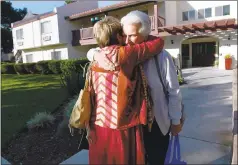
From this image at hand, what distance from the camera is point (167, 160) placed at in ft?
8.76

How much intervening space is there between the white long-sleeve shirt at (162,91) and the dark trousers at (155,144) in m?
0.07

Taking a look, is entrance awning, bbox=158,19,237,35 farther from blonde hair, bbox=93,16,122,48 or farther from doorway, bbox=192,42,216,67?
blonde hair, bbox=93,16,122,48

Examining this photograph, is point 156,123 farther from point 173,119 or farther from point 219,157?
point 219,157

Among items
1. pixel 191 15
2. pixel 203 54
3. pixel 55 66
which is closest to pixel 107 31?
pixel 55 66

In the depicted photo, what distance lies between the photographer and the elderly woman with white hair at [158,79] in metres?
1.92

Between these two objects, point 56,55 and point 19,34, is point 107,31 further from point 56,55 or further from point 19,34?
point 19,34

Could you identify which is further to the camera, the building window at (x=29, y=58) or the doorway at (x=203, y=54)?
the building window at (x=29, y=58)

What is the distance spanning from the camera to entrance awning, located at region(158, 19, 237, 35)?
1464cm

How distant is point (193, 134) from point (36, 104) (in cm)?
510

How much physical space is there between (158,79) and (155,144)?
62 cm

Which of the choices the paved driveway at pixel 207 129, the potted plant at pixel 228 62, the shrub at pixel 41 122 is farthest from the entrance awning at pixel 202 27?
the shrub at pixel 41 122

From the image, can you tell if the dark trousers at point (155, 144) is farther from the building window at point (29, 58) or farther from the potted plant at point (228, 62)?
the building window at point (29, 58)

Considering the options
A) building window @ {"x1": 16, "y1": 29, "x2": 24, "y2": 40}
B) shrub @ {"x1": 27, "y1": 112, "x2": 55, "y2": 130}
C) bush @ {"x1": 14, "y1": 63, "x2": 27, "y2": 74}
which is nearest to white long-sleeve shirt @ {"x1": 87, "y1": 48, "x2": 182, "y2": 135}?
shrub @ {"x1": 27, "y1": 112, "x2": 55, "y2": 130}

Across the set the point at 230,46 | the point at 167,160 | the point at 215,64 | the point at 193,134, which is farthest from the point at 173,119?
the point at 215,64
